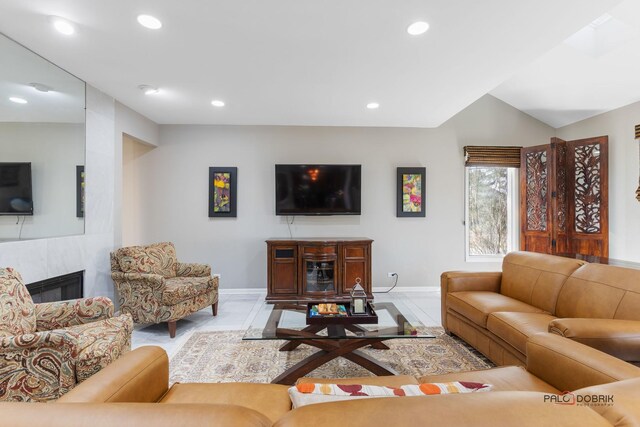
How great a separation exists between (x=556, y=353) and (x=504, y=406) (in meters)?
1.02

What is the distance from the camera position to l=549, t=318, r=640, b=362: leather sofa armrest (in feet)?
5.03

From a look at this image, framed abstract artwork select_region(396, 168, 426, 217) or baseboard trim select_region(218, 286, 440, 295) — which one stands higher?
framed abstract artwork select_region(396, 168, 426, 217)

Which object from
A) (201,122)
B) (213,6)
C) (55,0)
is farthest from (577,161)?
(55,0)

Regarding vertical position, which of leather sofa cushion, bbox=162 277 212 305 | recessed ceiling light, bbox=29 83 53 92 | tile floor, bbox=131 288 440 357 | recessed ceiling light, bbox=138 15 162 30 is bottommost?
tile floor, bbox=131 288 440 357

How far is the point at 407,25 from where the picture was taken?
202 centimetres

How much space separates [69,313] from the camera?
1999 millimetres

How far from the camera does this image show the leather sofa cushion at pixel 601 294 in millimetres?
1876

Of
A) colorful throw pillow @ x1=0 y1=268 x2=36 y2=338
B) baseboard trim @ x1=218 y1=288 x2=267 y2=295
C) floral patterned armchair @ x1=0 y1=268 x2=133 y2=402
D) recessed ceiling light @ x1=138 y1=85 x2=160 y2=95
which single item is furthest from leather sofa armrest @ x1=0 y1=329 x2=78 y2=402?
baseboard trim @ x1=218 y1=288 x2=267 y2=295

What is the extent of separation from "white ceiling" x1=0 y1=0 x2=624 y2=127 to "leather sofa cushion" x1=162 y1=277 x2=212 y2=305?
2.00 m

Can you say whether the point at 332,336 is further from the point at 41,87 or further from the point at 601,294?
the point at 41,87

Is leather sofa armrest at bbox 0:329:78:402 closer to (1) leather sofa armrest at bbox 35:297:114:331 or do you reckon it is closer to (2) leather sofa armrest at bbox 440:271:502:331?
(1) leather sofa armrest at bbox 35:297:114:331

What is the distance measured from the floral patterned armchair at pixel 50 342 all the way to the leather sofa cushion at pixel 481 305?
8.17 ft

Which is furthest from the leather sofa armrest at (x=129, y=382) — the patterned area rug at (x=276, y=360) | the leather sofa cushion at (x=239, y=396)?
the patterned area rug at (x=276, y=360)

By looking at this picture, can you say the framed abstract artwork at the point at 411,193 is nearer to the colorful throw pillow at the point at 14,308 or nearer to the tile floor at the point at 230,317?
the tile floor at the point at 230,317
